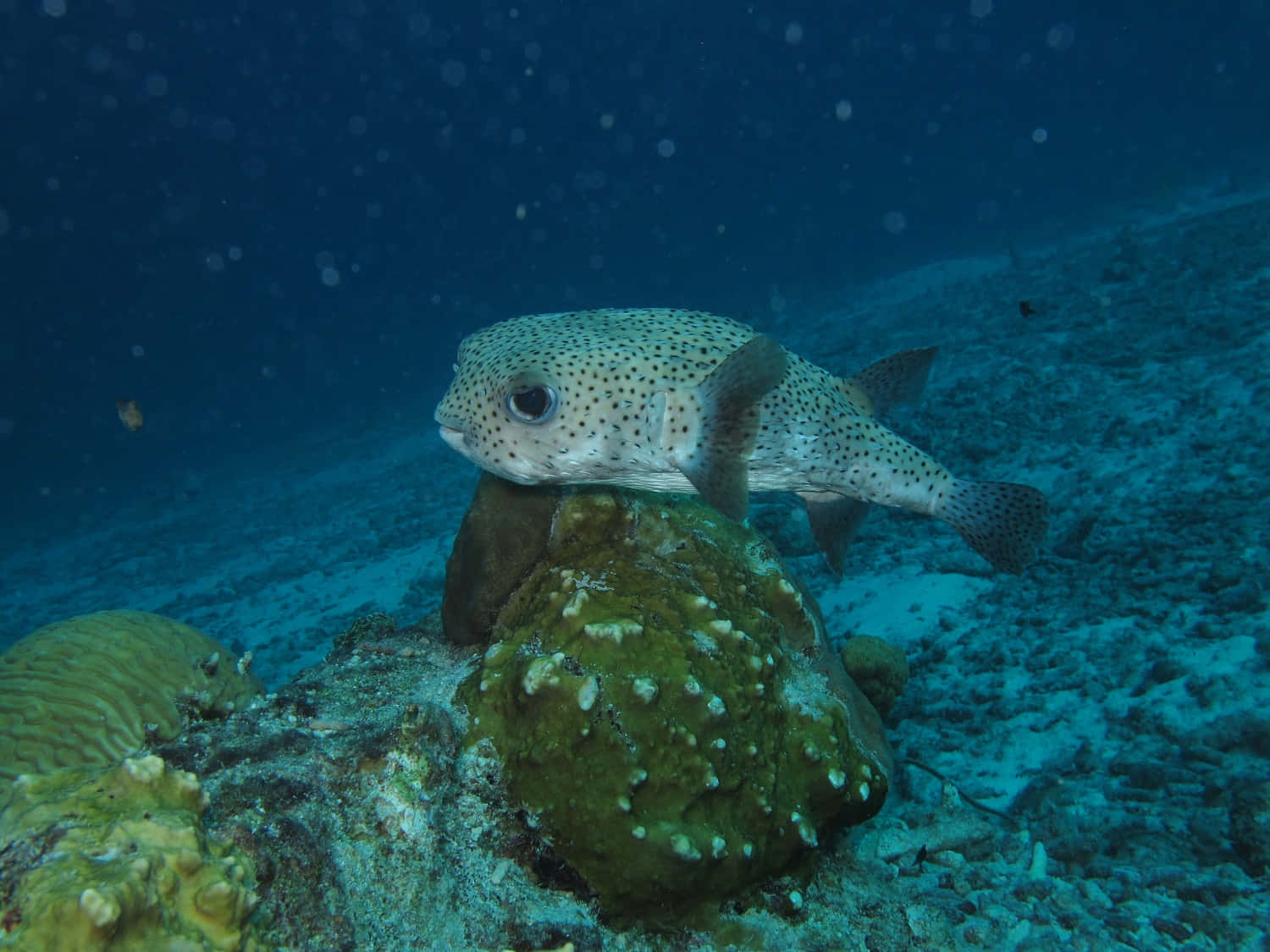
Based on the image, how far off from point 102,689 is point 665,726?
2985mm

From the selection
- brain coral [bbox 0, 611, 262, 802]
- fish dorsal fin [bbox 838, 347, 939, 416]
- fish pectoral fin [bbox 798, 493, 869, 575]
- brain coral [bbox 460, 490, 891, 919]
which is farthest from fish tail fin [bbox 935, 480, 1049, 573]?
brain coral [bbox 0, 611, 262, 802]

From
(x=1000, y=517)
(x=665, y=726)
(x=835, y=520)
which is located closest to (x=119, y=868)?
(x=665, y=726)

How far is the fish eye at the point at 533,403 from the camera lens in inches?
115

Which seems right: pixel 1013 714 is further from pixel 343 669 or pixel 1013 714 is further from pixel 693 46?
pixel 693 46

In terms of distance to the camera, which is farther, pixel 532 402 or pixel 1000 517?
pixel 1000 517

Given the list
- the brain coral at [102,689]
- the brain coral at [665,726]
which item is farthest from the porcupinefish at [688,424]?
the brain coral at [102,689]

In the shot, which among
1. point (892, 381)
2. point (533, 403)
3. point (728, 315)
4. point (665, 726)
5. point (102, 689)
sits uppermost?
point (728, 315)

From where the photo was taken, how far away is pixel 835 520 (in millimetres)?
3725

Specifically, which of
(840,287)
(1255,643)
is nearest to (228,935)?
(1255,643)

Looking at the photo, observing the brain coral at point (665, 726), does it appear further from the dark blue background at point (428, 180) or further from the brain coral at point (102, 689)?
the dark blue background at point (428, 180)

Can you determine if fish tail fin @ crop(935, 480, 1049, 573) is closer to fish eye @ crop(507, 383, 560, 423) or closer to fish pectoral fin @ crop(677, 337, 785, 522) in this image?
fish pectoral fin @ crop(677, 337, 785, 522)

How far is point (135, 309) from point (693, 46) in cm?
9789

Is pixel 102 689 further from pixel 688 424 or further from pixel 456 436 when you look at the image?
pixel 688 424

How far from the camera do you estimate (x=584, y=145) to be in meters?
129
